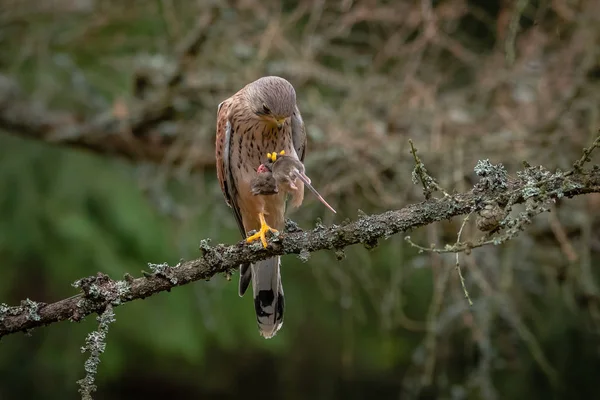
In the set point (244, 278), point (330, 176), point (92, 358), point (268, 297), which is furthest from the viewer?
point (330, 176)

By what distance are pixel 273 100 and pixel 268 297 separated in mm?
912

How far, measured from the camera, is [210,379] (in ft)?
23.1

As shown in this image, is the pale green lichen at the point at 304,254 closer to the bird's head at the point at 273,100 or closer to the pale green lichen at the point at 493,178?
the pale green lichen at the point at 493,178

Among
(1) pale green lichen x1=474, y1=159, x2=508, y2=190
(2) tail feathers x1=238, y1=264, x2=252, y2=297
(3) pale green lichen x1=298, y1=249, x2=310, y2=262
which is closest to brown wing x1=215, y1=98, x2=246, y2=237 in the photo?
(2) tail feathers x1=238, y1=264, x2=252, y2=297

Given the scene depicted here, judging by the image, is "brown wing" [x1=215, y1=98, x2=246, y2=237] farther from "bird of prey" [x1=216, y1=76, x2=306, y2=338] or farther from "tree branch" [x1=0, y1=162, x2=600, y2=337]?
"tree branch" [x1=0, y1=162, x2=600, y2=337]

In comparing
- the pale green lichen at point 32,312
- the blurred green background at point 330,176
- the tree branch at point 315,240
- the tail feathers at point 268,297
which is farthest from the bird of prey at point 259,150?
the pale green lichen at point 32,312

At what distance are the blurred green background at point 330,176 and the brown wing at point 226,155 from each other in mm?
387

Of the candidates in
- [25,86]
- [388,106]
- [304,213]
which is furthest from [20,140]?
[388,106]

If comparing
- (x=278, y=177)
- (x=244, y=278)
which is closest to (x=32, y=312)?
(x=278, y=177)

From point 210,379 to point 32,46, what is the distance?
3.29m

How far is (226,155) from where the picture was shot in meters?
4.04

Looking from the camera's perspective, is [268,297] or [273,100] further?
[268,297]

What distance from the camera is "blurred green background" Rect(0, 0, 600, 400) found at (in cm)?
428

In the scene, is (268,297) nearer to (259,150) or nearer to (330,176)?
(259,150)
